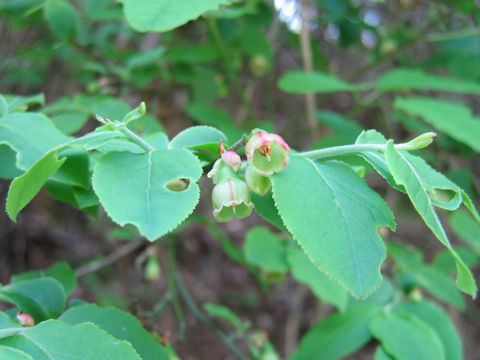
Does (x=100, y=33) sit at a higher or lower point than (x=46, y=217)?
higher

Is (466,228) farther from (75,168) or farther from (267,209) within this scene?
(75,168)

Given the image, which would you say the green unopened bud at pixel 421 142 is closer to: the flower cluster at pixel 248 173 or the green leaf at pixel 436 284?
the flower cluster at pixel 248 173

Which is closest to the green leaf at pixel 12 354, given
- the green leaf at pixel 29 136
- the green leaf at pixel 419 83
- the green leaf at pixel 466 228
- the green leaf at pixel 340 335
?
the green leaf at pixel 29 136

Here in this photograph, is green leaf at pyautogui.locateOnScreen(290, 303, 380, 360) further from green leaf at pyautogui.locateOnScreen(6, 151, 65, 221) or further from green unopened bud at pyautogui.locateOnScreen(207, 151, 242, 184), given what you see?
green leaf at pyautogui.locateOnScreen(6, 151, 65, 221)

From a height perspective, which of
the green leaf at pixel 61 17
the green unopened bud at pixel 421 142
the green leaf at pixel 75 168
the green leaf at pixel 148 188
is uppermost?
the green unopened bud at pixel 421 142

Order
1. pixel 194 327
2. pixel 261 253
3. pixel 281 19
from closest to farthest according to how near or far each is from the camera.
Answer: pixel 261 253, pixel 281 19, pixel 194 327

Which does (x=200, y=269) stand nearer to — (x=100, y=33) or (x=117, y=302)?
(x=117, y=302)

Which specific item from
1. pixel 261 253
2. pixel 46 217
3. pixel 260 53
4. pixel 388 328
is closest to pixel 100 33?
A: pixel 260 53
